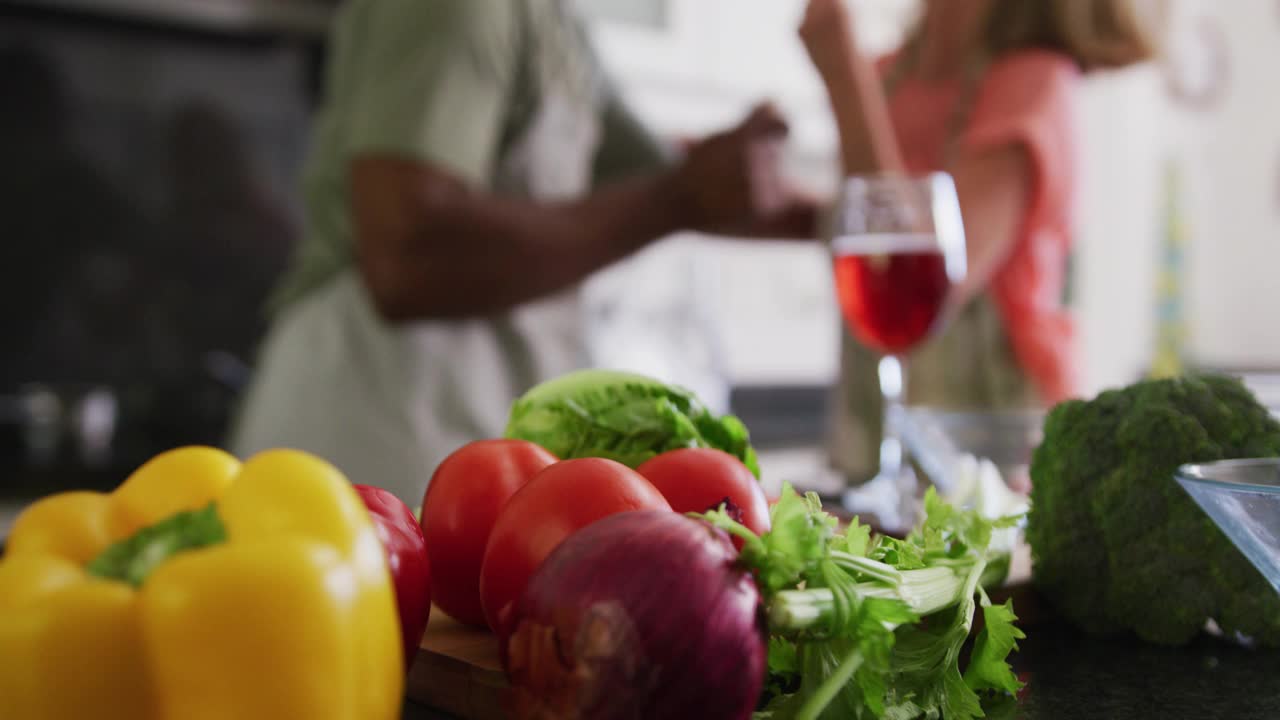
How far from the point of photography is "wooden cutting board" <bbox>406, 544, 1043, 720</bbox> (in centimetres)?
47

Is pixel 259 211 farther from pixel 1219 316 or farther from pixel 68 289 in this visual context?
pixel 1219 316

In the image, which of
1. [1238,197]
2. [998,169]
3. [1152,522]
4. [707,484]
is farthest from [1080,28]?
[1238,197]

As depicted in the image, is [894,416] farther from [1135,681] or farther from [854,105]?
[1135,681]

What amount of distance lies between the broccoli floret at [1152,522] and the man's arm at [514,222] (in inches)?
32.8

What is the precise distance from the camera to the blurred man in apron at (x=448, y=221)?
1.29 meters

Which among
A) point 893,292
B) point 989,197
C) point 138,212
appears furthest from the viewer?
point 138,212

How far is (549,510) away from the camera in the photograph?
461 millimetres

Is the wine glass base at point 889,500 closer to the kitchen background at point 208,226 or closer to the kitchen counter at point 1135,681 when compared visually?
the kitchen counter at point 1135,681

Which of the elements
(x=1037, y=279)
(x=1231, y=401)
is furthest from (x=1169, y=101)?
(x=1231, y=401)

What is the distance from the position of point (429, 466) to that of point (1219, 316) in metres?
4.27

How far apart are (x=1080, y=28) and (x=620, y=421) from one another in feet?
3.86

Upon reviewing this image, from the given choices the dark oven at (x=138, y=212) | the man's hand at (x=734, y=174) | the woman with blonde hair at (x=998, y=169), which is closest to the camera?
the man's hand at (x=734, y=174)

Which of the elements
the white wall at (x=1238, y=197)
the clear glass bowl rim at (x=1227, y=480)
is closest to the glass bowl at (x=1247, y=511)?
the clear glass bowl rim at (x=1227, y=480)

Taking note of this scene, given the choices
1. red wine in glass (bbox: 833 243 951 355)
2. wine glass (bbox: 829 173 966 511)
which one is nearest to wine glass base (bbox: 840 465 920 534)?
wine glass (bbox: 829 173 966 511)
